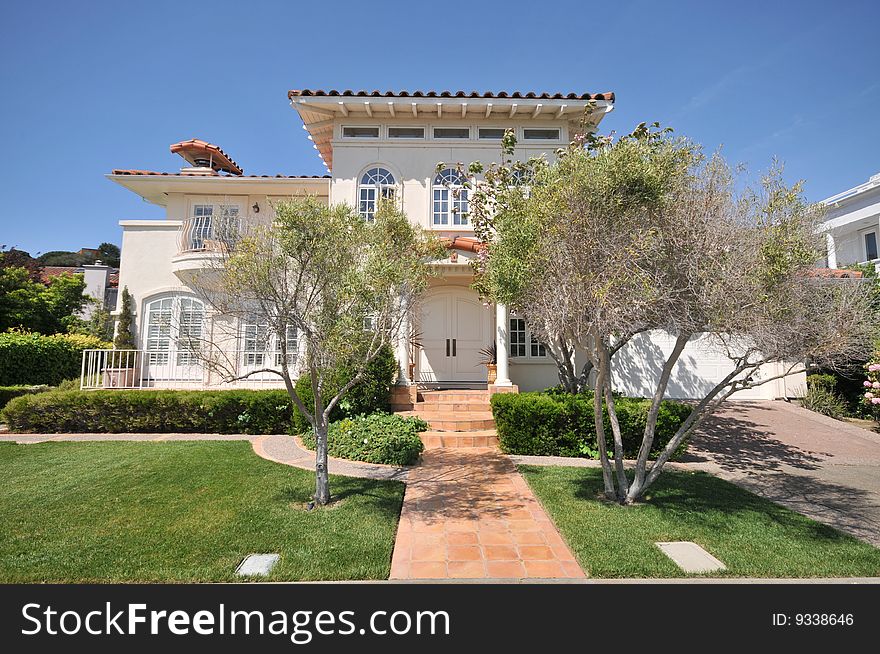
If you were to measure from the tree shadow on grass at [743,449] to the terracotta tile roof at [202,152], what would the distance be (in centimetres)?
1718

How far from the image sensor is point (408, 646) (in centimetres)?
345

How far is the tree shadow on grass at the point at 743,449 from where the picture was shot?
9.02 m

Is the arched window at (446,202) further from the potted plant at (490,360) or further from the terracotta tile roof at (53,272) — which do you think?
the terracotta tile roof at (53,272)

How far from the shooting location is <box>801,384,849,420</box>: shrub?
42.0 feet

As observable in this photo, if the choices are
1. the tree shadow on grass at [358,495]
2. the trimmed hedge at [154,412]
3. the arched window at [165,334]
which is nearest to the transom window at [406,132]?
the arched window at [165,334]

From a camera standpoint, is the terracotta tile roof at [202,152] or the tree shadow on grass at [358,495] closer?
the tree shadow on grass at [358,495]

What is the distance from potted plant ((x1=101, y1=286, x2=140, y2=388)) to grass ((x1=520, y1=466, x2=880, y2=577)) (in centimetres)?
1120

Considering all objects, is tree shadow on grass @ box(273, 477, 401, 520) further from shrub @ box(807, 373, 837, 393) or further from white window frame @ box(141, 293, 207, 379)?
shrub @ box(807, 373, 837, 393)

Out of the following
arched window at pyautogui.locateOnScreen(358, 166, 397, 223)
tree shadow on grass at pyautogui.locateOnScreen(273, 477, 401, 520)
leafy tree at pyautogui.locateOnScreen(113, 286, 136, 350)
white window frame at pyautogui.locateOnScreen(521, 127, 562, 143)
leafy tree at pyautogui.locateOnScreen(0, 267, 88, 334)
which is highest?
white window frame at pyautogui.locateOnScreen(521, 127, 562, 143)

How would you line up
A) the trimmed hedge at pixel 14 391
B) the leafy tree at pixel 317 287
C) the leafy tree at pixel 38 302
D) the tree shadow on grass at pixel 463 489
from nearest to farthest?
the leafy tree at pixel 317 287
the tree shadow on grass at pixel 463 489
the trimmed hedge at pixel 14 391
the leafy tree at pixel 38 302

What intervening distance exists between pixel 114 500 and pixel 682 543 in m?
7.31

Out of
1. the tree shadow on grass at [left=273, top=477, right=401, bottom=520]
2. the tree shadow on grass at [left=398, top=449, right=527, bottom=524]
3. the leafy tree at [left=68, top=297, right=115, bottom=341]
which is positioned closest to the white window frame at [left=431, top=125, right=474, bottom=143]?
the tree shadow on grass at [left=398, top=449, right=527, bottom=524]

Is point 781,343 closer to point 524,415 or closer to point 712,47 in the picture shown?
point 524,415

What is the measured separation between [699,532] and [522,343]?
845 centimetres
